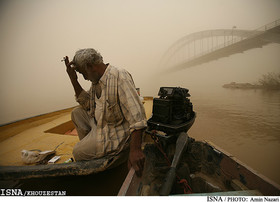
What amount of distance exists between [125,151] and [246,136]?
2958 mm

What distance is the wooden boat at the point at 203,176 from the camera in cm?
67

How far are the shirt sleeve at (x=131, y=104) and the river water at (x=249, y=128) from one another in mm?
1973

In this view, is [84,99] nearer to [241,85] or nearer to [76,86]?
[76,86]

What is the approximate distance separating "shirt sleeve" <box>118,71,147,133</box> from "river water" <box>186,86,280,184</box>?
1.97 meters

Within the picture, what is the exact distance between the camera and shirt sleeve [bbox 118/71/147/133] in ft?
2.67

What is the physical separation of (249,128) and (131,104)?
344 cm

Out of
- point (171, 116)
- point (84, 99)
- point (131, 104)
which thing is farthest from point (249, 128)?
point (84, 99)

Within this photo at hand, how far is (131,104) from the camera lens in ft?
2.82

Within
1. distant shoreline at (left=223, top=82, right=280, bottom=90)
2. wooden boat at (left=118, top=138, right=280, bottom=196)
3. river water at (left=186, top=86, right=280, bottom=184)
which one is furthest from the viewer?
distant shoreline at (left=223, top=82, right=280, bottom=90)

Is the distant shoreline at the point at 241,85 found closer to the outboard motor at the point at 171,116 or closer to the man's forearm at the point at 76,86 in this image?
the outboard motor at the point at 171,116

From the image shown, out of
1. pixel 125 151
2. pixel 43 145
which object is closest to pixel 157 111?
pixel 125 151

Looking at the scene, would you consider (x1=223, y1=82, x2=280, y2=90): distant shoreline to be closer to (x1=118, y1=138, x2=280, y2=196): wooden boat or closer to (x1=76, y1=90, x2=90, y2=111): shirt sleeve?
(x1=118, y1=138, x2=280, y2=196): wooden boat

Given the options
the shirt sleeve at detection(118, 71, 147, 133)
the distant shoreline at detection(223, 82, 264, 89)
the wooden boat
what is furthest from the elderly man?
the distant shoreline at detection(223, 82, 264, 89)

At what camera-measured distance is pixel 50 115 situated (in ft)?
9.85
